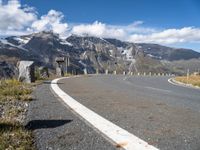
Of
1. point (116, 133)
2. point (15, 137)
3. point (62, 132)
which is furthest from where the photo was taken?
point (116, 133)

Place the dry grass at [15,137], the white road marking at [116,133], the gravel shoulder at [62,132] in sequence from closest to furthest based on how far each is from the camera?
the dry grass at [15,137]
the gravel shoulder at [62,132]
the white road marking at [116,133]

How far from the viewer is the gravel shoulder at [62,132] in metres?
5.48

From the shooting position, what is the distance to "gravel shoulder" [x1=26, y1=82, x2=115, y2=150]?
5484 mm

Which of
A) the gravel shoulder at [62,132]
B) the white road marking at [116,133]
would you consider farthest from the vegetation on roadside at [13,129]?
the white road marking at [116,133]

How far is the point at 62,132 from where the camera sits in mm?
6410

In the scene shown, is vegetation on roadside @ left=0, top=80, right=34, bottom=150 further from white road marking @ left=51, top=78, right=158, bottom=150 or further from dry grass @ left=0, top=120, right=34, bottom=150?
white road marking @ left=51, top=78, right=158, bottom=150

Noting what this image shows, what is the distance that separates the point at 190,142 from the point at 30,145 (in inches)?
94.6

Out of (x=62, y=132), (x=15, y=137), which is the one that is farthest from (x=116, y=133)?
(x=15, y=137)

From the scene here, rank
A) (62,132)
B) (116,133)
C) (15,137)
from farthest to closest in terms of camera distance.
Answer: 1. (116,133)
2. (62,132)
3. (15,137)

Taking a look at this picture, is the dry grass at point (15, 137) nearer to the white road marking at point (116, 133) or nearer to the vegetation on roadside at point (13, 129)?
the vegetation on roadside at point (13, 129)

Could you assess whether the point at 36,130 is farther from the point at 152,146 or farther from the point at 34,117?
the point at 152,146

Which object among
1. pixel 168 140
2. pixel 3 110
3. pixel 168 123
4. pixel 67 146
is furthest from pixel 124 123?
pixel 3 110

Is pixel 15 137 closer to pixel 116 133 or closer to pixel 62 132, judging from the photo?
pixel 62 132

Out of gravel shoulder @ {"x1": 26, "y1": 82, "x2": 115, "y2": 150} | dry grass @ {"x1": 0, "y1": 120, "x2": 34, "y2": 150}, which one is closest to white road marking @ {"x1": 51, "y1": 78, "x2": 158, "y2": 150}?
gravel shoulder @ {"x1": 26, "y1": 82, "x2": 115, "y2": 150}
